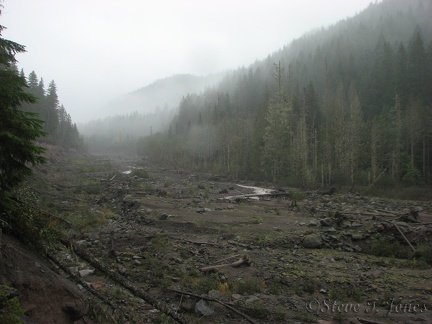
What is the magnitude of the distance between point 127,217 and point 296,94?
64.3m

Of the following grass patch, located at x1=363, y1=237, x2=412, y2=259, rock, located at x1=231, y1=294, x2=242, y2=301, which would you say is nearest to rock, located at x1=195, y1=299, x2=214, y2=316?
rock, located at x1=231, y1=294, x2=242, y2=301

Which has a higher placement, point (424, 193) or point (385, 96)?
point (385, 96)

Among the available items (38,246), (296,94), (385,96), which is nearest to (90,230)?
(38,246)

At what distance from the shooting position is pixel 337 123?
45750mm

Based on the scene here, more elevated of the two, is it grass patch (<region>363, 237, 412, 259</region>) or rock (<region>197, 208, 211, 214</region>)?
rock (<region>197, 208, 211, 214</region>)

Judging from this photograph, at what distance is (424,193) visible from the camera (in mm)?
31266

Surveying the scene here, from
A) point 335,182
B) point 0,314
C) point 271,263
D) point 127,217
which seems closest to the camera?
point 0,314

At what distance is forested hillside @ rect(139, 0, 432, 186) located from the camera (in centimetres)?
4144

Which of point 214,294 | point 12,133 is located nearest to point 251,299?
point 214,294

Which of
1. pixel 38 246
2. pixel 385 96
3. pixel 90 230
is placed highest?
pixel 385 96

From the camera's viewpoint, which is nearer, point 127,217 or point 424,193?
point 127,217

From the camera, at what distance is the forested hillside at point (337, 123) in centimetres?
Result: 4144

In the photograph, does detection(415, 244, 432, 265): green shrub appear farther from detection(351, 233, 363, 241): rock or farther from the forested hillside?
the forested hillside

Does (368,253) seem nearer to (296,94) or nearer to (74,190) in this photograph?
(74,190)
